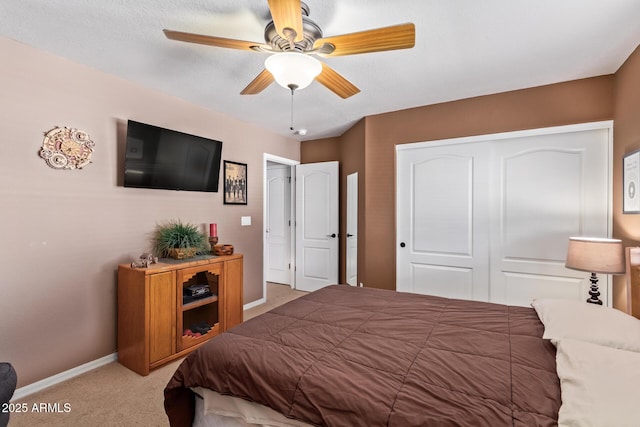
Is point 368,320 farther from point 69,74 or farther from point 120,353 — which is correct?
point 69,74

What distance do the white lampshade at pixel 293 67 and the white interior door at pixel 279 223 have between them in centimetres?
340

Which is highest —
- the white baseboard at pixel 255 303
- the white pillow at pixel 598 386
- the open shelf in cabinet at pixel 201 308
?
the white pillow at pixel 598 386

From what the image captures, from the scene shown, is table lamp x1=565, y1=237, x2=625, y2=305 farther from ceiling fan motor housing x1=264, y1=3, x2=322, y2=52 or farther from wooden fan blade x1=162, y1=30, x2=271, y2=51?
wooden fan blade x1=162, y1=30, x2=271, y2=51

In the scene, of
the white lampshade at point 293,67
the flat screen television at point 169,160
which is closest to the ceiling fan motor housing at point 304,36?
the white lampshade at point 293,67

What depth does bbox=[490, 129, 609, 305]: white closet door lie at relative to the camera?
272cm

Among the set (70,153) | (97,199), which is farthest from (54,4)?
(97,199)

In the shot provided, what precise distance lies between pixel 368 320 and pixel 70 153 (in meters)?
2.51

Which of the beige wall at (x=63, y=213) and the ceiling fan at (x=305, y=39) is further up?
the ceiling fan at (x=305, y=39)

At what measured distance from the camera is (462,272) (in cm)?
327

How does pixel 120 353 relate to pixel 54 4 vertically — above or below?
below

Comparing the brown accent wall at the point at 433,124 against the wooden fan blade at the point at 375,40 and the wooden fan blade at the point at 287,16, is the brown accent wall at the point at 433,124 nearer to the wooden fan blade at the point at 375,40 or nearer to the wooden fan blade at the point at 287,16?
the wooden fan blade at the point at 375,40

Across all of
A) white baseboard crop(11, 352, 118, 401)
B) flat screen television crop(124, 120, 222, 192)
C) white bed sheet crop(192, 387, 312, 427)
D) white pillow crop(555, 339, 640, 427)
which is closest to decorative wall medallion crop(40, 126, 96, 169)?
flat screen television crop(124, 120, 222, 192)

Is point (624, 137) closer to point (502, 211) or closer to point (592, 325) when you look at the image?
point (502, 211)

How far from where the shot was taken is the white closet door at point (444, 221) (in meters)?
3.18
